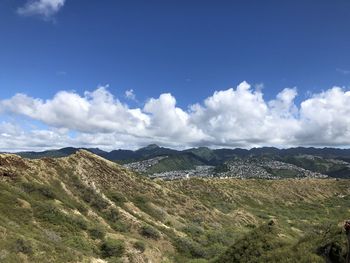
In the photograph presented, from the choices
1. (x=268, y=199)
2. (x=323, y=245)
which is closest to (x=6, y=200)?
(x=323, y=245)

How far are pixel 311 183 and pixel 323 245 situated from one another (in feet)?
442

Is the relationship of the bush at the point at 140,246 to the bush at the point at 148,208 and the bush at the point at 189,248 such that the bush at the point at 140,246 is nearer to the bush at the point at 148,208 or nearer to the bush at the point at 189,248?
the bush at the point at 189,248

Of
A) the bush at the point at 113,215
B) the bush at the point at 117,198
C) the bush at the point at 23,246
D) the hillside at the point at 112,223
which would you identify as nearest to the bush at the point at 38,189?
the hillside at the point at 112,223

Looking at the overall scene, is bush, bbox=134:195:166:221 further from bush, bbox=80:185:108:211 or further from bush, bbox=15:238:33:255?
bush, bbox=15:238:33:255

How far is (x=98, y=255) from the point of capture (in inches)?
1415

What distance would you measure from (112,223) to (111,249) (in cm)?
928

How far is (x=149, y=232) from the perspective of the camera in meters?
45.7

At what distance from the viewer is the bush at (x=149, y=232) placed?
45.5m

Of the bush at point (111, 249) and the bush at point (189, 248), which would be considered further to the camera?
the bush at point (189, 248)

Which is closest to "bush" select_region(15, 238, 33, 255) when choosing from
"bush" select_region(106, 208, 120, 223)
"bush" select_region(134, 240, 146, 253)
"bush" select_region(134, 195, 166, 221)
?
"bush" select_region(134, 240, 146, 253)

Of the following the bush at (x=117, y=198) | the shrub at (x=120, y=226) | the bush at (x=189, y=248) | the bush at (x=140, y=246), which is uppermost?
the bush at (x=117, y=198)

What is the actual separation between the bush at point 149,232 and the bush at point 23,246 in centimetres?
1791

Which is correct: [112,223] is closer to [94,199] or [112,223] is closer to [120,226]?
[120,226]

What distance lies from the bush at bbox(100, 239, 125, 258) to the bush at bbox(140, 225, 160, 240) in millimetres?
7160
